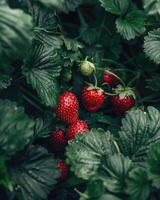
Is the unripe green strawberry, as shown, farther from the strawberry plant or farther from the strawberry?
the strawberry

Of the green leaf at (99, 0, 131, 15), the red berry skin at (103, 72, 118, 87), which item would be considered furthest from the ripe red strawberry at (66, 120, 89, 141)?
the green leaf at (99, 0, 131, 15)

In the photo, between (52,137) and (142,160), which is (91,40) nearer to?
(52,137)

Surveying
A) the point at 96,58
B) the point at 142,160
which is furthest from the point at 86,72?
the point at 142,160

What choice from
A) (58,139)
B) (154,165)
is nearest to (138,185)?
(154,165)

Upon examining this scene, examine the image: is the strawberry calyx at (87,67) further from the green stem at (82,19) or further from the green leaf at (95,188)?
the green leaf at (95,188)

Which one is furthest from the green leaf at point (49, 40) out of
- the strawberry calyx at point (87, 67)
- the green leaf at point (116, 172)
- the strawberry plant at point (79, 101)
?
the green leaf at point (116, 172)

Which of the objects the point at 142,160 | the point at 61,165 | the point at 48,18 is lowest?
the point at 61,165
